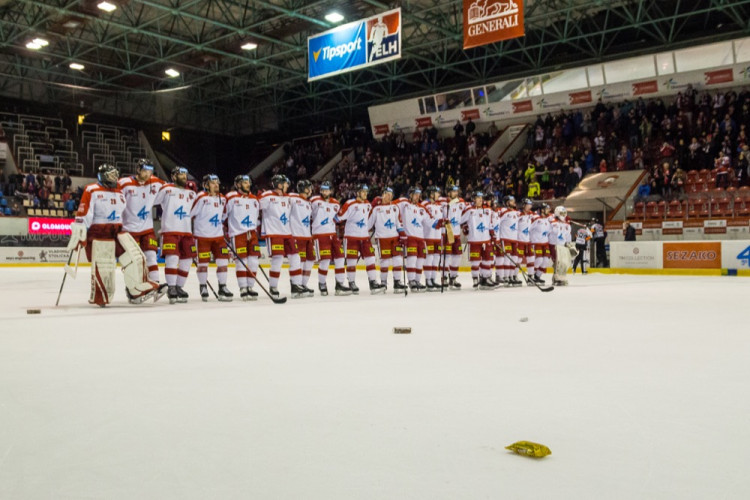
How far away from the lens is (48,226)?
22.3 m

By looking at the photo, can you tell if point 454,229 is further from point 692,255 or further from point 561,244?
point 692,255

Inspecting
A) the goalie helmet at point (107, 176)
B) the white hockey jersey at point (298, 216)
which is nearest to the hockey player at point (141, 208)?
the goalie helmet at point (107, 176)

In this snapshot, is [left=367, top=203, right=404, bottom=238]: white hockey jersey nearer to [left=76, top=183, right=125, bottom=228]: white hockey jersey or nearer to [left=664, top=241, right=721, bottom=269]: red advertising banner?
[left=76, top=183, right=125, bottom=228]: white hockey jersey

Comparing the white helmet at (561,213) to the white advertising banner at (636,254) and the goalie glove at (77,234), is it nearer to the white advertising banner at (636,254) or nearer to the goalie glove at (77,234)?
the white advertising banner at (636,254)

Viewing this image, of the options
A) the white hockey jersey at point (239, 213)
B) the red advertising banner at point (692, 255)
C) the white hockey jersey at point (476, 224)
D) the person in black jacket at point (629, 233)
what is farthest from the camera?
the person in black jacket at point (629, 233)

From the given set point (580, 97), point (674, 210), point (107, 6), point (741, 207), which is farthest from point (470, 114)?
point (107, 6)

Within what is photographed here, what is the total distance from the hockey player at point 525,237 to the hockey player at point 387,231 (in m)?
3.05

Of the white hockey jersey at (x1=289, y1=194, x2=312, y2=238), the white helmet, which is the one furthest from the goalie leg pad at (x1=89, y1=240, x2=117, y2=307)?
the white helmet

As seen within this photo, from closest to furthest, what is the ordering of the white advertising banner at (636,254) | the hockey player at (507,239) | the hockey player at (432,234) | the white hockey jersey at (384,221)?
1. the white hockey jersey at (384,221)
2. the hockey player at (432,234)
3. the hockey player at (507,239)
4. the white advertising banner at (636,254)

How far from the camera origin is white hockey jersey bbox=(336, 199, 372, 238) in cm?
1069

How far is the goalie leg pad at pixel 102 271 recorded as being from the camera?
794 cm

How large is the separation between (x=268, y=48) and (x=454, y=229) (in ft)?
55.4

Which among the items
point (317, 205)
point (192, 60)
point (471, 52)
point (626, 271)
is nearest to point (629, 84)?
point (471, 52)

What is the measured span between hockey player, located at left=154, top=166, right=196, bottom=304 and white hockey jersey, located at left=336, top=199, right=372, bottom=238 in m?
2.56
